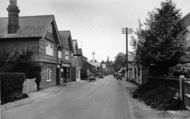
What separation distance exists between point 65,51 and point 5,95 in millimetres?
25337

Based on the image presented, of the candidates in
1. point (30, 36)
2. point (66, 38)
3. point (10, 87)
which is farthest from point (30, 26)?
point (66, 38)

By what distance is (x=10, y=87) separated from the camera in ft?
52.7

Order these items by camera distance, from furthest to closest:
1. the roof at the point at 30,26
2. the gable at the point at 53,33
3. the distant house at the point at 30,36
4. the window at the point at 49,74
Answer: the gable at the point at 53,33 < the window at the point at 49,74 < the roof at the point at 30,26 < the distant house at the point at 30,36

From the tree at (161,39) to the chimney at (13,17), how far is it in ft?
44.8

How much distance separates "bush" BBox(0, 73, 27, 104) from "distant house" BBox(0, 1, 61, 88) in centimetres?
860

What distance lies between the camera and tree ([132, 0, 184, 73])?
20312 millimetres

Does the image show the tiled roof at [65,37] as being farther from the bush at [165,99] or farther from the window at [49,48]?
the bush at [165,99]

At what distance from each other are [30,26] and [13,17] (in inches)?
82.8

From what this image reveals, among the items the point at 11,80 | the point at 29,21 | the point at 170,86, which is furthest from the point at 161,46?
the point at 29,21

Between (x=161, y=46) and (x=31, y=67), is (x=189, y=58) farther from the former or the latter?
(x=31, y=67)

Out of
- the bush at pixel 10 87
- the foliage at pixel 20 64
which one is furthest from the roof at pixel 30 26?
the bush at pixel 10 87

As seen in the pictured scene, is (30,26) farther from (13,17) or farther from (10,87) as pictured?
(10,87)

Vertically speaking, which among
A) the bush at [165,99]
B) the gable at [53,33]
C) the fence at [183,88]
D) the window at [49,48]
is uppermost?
the gable at [53,33]

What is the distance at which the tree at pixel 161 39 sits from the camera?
20312 millimetres
